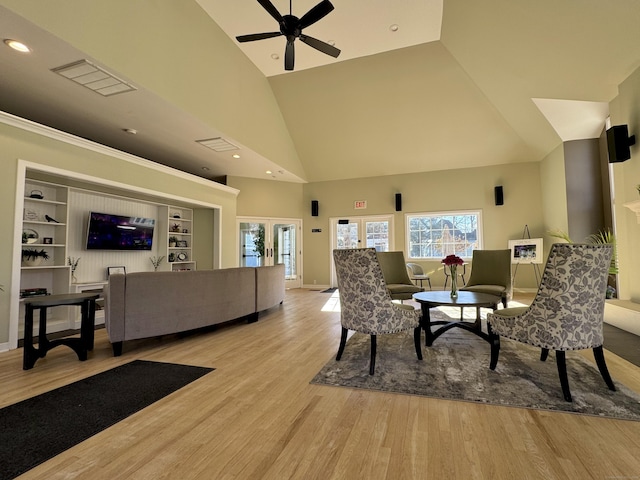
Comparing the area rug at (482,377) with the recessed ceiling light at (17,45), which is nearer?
the area rug at (482,377)

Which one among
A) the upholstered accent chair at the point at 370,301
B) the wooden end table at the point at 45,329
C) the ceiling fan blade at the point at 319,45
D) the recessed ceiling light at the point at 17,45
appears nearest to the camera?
the upholstered accent chair at the point at 370,301

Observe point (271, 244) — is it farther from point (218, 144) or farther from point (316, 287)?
point (218, 144)

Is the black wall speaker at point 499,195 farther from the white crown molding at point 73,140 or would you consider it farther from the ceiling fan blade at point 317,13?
the white crown molding at point 73,140

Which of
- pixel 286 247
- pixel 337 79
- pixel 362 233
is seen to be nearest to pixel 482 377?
pixel 337 79

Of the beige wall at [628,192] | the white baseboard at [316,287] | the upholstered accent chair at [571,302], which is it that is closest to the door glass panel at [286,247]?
the white baseboard at [316,287]

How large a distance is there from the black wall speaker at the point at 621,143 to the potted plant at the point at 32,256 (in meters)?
7.65

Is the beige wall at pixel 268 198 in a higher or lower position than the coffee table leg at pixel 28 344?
higher

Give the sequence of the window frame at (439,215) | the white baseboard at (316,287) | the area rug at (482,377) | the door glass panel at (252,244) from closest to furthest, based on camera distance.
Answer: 1. the area rug at (482,377)
2. the window frame at (439,215)
3. the door glass panel at (252,244)
4. the white baseboard at (316,287)

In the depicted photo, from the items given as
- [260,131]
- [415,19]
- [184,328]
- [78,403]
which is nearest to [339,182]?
[260,131]

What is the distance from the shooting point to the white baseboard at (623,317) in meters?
3.56

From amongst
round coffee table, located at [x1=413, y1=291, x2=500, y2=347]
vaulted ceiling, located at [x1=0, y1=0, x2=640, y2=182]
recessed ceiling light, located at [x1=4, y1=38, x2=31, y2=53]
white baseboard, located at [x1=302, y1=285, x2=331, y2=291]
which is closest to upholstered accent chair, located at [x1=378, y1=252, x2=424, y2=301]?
round coffee table, located at [x1=413, y1=291, x2=500, y2=347]

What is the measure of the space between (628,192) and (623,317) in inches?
63.6

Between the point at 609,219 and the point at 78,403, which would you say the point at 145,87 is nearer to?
the point at 78,403

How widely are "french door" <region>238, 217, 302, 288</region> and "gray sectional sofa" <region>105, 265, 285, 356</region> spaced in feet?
12.8
